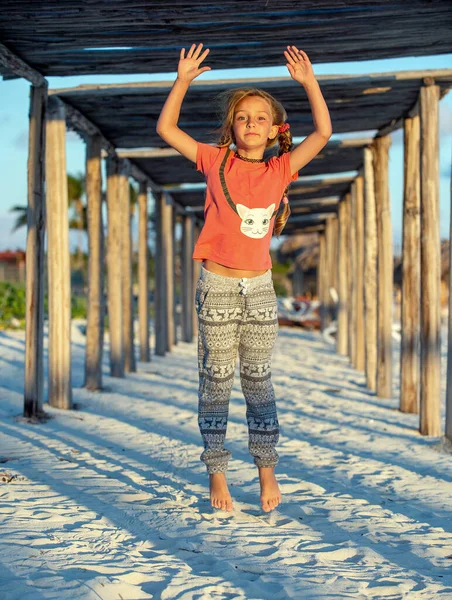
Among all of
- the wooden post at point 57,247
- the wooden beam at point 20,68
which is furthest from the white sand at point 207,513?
the wooden beam at point 20,68

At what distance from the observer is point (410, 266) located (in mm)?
7828

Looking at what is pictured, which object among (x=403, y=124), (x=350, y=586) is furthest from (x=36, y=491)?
(x=403, y=124)

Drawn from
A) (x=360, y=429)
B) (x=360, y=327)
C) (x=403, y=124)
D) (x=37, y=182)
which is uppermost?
(x=403, y=124)

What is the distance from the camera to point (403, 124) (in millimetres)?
7961

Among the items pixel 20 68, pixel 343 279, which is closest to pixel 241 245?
pixel 20 68

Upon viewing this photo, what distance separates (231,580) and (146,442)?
10.4 feet

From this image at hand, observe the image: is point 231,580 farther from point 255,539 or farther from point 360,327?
point 360,327

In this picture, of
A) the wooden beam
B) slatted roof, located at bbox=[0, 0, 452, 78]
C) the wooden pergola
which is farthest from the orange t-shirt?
the wooden beam

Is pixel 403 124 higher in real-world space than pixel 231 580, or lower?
higher

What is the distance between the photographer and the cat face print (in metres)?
3.79

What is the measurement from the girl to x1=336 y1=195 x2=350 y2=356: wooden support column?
11084 mm

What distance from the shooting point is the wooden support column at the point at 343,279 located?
15.0m

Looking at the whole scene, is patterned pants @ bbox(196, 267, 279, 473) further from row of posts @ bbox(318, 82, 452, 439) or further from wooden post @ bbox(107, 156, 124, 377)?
wooden post @ bbox(107, 156, 124, 377)

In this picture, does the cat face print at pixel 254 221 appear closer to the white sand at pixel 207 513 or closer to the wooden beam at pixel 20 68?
the white sand at pixel 207 513
